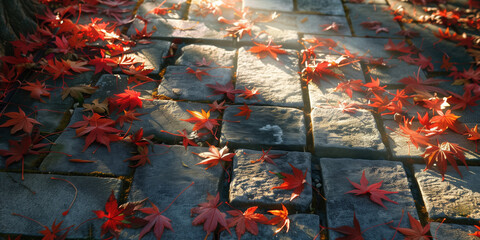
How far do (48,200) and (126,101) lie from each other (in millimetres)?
751

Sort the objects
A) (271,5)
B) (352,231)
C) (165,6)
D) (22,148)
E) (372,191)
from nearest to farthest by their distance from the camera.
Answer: (352,231), (372,191), (22,148), (165,6), (271,5)

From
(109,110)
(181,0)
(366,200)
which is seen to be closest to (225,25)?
(181,0)

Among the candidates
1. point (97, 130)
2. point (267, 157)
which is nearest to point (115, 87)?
point (97, 130)

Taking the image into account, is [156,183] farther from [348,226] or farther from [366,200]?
[366,200]

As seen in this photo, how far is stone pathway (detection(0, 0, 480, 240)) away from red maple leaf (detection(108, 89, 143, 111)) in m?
0.07

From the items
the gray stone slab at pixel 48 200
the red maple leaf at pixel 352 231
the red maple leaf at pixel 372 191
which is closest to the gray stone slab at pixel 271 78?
the red maple leaf at pixel 372 191

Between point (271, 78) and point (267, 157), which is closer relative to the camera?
point (267, 157)

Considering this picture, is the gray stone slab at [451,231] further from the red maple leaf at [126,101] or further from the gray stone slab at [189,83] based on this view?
the red maple leaf at [126,101]

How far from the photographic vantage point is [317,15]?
3.34m

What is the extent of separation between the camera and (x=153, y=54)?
264 centimetres

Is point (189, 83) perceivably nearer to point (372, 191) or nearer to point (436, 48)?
point (372, 191)

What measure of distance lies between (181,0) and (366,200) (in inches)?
106

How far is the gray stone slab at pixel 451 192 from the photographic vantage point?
1.63 meters

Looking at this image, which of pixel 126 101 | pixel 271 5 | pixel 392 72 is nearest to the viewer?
pixel 126 101
